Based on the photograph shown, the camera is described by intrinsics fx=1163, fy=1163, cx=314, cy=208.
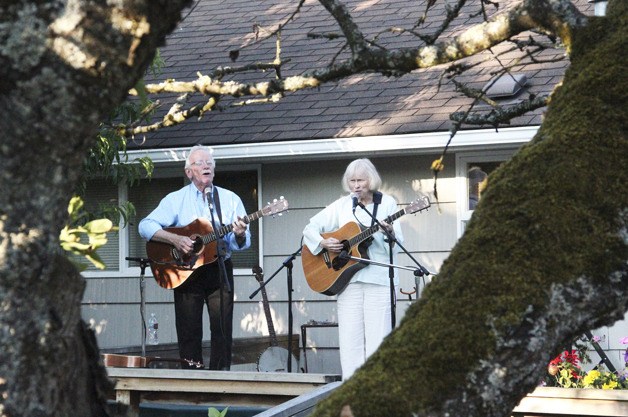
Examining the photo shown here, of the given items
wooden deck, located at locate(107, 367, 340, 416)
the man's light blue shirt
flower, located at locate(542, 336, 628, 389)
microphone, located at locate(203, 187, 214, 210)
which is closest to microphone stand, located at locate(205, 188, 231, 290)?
microphone, located at locate(203, 187, 214, 210)

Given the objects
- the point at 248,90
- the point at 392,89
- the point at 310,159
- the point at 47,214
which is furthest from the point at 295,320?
the point at 47,214

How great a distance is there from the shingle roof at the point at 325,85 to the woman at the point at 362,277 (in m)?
1.71

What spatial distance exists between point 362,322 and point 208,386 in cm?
159

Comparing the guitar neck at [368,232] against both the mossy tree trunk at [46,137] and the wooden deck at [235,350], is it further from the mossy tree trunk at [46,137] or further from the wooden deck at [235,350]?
the mossy tree trunk at [46,137]

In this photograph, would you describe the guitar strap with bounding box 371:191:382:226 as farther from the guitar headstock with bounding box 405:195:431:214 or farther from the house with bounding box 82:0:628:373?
the house with bounding box 82:0:628:373

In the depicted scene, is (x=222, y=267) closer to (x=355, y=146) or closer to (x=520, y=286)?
(x=355, y=146)

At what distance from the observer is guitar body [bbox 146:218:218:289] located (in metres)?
9.19

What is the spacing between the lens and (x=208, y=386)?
7.29 metres

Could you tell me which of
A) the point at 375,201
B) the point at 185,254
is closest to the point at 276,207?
the point at 185,254

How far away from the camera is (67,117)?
206 cm

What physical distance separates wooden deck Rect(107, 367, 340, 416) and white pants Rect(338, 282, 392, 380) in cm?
130

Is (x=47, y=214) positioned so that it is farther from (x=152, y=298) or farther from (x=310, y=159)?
(x=152, y=298)

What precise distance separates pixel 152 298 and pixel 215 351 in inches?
131

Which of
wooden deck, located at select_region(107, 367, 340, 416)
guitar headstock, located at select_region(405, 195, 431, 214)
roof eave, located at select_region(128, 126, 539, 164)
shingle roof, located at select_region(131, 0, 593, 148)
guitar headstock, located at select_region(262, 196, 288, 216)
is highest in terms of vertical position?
shingle roof, located at select_region(131, 0, 593, 148)
